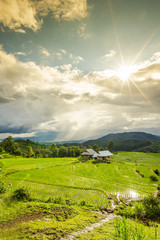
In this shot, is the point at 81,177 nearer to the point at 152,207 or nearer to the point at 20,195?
the point at 20,195

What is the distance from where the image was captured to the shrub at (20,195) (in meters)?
14.7

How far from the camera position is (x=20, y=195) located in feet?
49.1

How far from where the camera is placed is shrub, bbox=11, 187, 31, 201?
14713 millimetres

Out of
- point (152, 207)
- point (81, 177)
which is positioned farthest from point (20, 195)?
point (81, 177)

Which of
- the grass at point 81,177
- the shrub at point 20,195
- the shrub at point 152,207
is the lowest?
the grass at point 81,177

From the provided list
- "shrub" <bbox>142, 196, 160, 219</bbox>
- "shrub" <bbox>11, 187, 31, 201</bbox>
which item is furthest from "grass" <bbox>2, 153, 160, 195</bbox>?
"shrub" <bbox>142, 196, 160, 219</bbox>

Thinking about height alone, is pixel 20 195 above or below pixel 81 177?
above

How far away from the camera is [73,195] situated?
1958 centimetres

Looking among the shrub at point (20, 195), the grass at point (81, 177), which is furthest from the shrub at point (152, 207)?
the shrub at point (20, 195)

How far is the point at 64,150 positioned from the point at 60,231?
403 ft

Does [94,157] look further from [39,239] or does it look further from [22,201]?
[39,239]

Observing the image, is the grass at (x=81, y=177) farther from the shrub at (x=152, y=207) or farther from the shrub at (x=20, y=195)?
the shrub at (x=152, y=207)

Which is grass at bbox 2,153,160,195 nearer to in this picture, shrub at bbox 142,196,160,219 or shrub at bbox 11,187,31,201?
shrub at bbox 11,187,31,201

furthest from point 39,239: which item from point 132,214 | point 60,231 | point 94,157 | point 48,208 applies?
point 94,157
